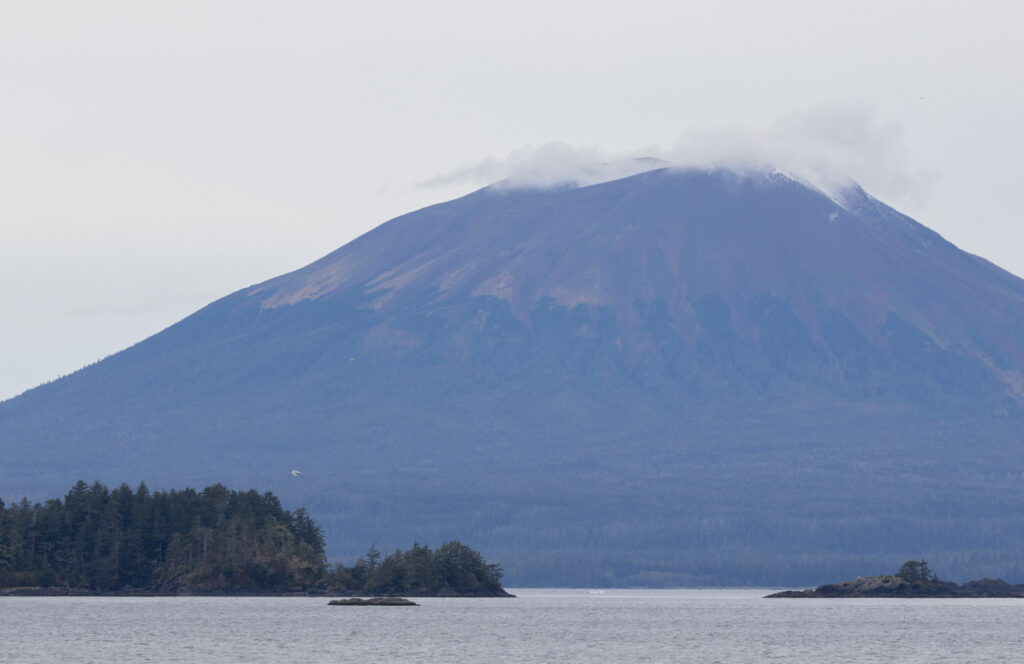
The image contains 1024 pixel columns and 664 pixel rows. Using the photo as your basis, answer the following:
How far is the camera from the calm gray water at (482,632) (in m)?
112

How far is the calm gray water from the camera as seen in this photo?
112 metres

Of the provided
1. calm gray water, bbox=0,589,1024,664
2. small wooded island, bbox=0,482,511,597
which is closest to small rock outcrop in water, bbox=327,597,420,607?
calm gray water, bbox=0,589,1024,664

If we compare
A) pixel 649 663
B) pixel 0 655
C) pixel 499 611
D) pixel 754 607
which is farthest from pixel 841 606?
pixel 0 655

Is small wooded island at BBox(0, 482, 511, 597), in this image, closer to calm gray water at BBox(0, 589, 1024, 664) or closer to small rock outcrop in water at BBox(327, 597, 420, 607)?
calm gray water at BBox(0, 589, 1024, 664)

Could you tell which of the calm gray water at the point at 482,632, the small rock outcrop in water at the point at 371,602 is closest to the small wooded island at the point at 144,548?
the calm gray water at the point at 482,632

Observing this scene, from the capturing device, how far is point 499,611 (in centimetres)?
17162

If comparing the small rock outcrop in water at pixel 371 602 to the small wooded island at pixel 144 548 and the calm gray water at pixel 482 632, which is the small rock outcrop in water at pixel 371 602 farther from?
the small wooded island at pixel 144 548

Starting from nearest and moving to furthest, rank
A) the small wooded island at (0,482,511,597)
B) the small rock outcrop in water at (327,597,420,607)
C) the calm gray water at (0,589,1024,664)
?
1. the calm gray water at (0,589,1024,664)
2. the small rock outcrop in water at (327,597,420,607)
3. the small wooded island at (0,482,511,597)

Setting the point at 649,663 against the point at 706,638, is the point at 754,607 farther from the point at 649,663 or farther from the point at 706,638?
the point at 649,663

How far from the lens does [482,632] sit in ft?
450

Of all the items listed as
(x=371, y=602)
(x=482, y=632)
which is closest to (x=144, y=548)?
(x=371, y=602)

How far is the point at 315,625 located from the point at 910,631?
45.7m

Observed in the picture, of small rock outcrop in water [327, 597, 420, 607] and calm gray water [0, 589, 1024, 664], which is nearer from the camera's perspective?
calm gray water [0, 589, 1024, 664]

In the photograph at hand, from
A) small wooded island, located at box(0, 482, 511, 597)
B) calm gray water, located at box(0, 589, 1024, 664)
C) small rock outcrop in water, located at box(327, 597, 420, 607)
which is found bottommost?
calm gray water, located at box(0, 589, 1024, 664)
